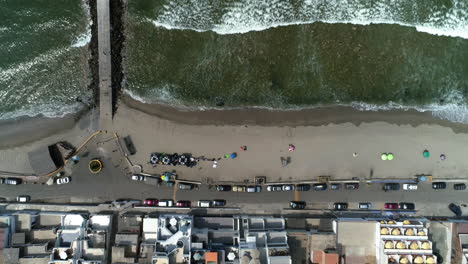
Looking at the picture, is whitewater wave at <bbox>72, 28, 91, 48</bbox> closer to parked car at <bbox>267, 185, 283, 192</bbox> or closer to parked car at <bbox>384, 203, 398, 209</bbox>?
parked car at <bbox>267, 185, 283, 192</bbox>

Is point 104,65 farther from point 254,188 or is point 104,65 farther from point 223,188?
point 254,188

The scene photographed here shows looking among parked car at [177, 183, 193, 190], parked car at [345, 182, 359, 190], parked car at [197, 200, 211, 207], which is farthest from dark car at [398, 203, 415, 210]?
parked car at [177, 183, 193, 190]

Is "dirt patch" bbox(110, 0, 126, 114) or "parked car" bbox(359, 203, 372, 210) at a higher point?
"dirt patch" bbox(110, 0, 126, 114)

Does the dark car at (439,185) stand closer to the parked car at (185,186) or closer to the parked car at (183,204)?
the parked car at (185,186)

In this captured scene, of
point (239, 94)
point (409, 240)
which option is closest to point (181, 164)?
point (239, 94)

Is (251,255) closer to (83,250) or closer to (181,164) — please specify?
(181,164)

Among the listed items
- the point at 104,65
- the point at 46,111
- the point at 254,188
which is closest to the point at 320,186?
the point at 254,188

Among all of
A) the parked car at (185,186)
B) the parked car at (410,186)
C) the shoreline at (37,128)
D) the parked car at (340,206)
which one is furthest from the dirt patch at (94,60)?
the parked car at (410,186)
